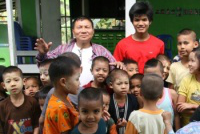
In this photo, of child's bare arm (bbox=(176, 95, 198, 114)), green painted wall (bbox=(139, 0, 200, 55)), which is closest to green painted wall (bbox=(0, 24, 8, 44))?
green painted wall (bbox=(139, 0, 200, 55))

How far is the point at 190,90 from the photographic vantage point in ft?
8.20

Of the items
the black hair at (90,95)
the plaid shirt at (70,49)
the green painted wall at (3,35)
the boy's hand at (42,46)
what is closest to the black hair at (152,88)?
the black hair at (90,95)

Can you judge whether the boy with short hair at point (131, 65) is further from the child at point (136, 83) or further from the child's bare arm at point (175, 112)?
the child's bare arm at point (175, 112)

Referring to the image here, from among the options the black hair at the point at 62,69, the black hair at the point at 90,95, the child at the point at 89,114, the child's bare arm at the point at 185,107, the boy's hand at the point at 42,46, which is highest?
the boy's hand at the point at 42,46

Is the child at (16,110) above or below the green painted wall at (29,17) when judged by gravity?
below

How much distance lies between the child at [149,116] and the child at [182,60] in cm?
81

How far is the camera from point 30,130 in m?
2.65

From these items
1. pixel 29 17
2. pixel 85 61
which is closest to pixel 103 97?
pixel 85 61

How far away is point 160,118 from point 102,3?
20.0 feet

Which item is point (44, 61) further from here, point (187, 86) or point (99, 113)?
point (187, 86)

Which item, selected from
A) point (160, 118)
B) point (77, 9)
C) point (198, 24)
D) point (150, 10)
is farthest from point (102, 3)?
point (160, 118)

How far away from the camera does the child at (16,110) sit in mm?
2551

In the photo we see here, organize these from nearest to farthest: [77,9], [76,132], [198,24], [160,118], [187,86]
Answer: [76,132], [160,118], [187,86], [198,24], [77,9]

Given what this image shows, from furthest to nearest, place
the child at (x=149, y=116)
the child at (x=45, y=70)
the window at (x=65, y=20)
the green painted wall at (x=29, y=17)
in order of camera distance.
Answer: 1. the window at (x=65, y=20)
2. the green painted wall at (x=29, y=17)
3. the child at (x=45, y=70)
4. the child at (x=149, y=116)
